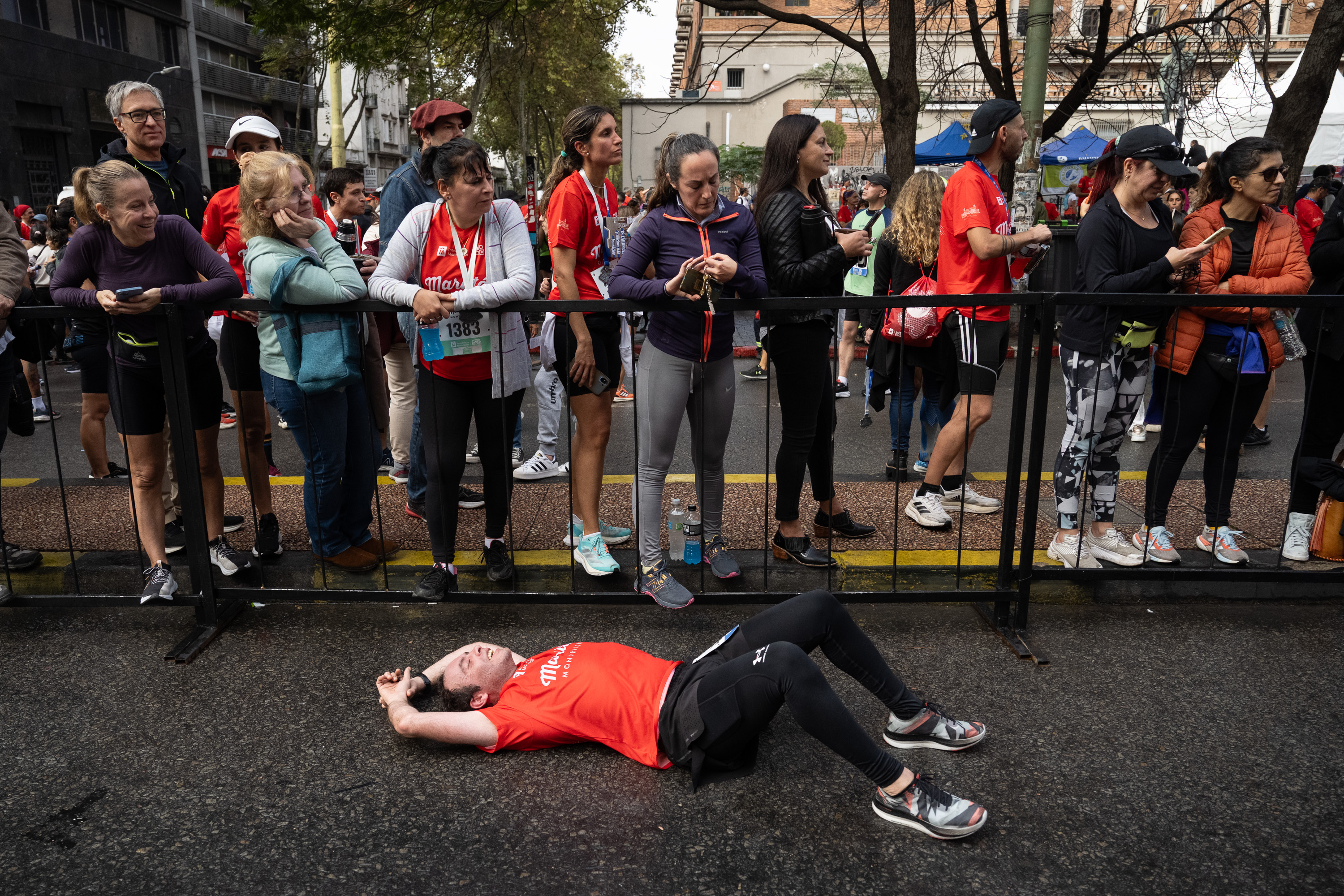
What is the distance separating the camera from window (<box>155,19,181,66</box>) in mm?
33625

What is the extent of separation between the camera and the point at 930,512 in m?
4.86

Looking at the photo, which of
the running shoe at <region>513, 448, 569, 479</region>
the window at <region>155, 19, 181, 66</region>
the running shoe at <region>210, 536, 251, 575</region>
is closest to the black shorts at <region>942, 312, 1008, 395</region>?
the running shoe at <region>513, 448, 569, 479</region>

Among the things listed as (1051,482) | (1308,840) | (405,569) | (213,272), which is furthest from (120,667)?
(1051,482)

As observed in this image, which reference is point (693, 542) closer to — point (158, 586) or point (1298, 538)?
point (158, 586)

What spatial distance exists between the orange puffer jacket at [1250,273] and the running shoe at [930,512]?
1.27 m

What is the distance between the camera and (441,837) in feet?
8.56

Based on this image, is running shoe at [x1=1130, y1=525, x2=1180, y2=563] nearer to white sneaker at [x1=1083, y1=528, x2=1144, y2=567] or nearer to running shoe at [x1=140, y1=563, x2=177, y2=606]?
white sneaker at [x1=1083, y1=528, x2=1144, y2=567]

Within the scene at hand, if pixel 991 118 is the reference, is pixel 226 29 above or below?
above

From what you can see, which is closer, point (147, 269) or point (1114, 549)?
point (147, 269)

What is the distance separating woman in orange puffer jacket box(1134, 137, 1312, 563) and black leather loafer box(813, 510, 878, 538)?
4.26 ft

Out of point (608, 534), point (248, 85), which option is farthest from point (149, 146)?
point (248, 85)

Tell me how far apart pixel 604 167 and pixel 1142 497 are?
365 centimetres

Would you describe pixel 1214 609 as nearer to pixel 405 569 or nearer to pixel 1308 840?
pixel 1308 840

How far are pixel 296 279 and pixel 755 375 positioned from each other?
22.3 feet
